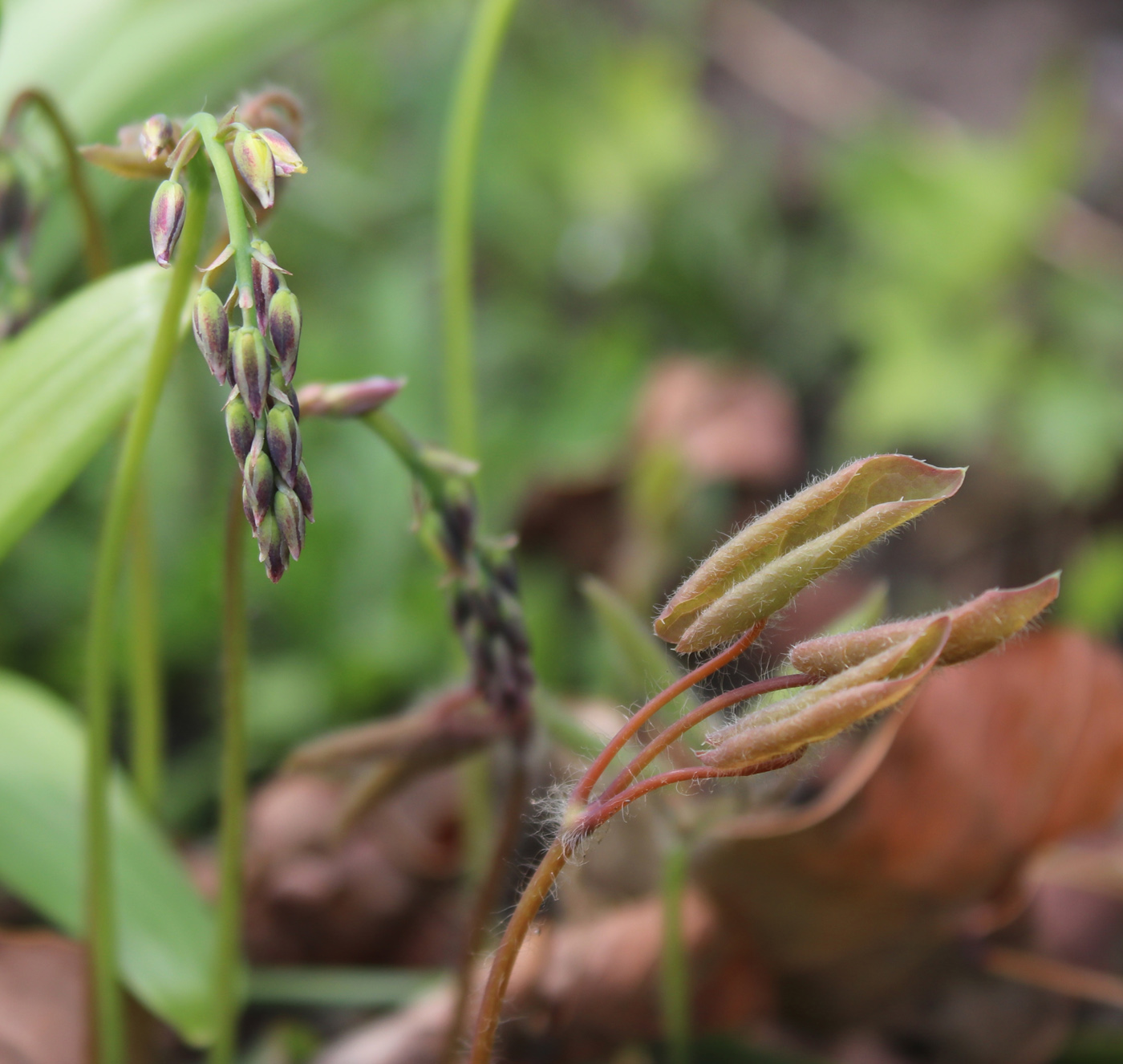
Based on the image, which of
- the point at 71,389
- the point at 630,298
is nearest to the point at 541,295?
the point at 630,298

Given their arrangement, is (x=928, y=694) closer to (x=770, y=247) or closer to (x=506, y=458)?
(x=506, y=458)

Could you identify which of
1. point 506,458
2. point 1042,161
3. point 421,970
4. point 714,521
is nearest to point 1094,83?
point 1042,161

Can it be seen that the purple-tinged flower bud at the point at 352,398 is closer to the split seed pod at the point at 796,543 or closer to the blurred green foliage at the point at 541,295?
the split seed pod at the point at 796,543

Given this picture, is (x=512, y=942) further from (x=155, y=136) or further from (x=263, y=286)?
(x=155, y=136)

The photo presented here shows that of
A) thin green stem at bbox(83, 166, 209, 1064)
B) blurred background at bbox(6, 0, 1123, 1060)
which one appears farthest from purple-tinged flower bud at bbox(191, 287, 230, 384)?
blurred background at bbox(6, 0, 1123, 1060)

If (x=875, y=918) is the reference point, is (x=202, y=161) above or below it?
above
